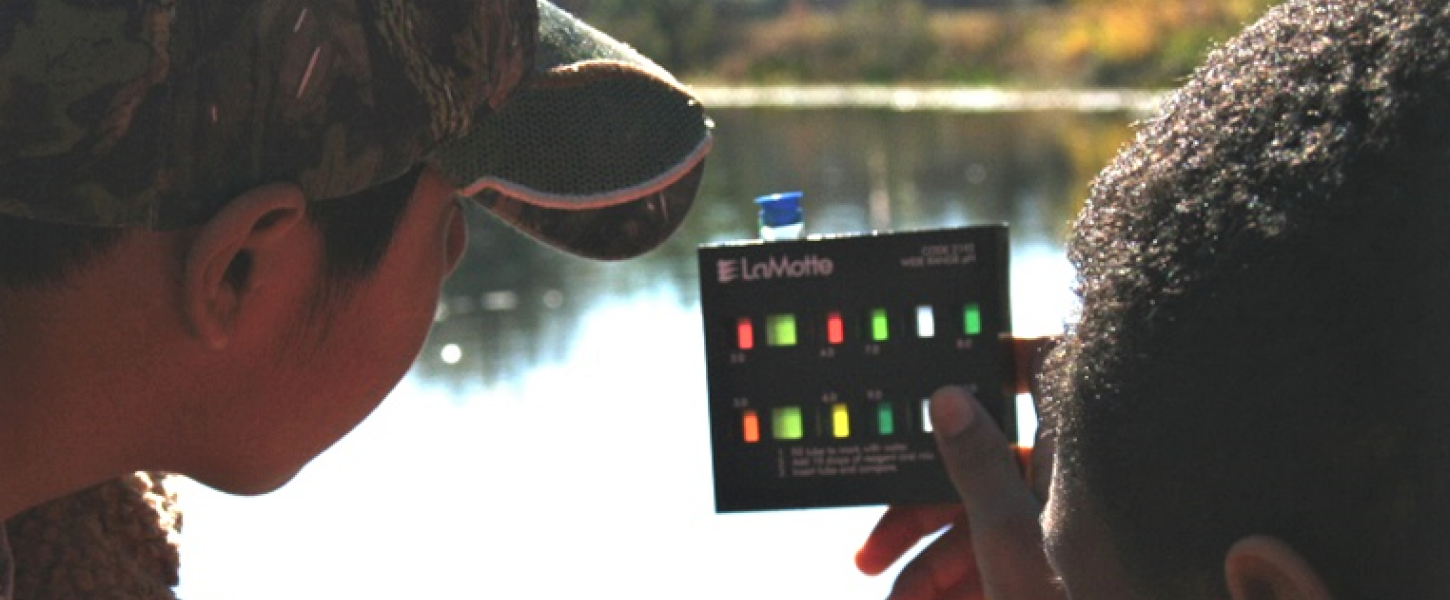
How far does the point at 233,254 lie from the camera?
1.39 meters

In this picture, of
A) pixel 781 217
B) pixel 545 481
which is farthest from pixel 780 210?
pixel 545 481

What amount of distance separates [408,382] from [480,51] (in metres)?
1.99

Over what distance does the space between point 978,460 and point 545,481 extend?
1207 mm

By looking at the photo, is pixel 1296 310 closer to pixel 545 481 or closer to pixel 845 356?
pixel 845 356

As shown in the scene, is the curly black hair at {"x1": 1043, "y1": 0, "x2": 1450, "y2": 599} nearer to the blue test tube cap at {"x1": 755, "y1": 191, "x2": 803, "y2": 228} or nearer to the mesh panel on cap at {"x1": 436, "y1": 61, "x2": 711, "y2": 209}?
the mesh panel on cap at {"x1": 436, "y1": 61, "x2": 711, "y2": 209}

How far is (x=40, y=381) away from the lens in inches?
55.9

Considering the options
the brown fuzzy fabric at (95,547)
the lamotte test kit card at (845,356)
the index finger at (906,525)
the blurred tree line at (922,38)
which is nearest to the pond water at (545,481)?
the index finger at (906,525)

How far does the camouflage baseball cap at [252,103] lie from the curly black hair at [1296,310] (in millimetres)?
498

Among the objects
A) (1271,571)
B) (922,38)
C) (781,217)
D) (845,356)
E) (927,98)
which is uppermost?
(922,38)

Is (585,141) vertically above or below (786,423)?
above

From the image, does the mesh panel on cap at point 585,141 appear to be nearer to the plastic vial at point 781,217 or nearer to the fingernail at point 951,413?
the plastic vial at point 781,217

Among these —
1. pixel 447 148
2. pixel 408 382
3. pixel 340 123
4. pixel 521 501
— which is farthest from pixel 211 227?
pixel 408 382

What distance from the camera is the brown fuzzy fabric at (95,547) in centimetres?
169

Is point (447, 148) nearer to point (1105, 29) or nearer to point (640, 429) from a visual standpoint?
point (640, 429)
